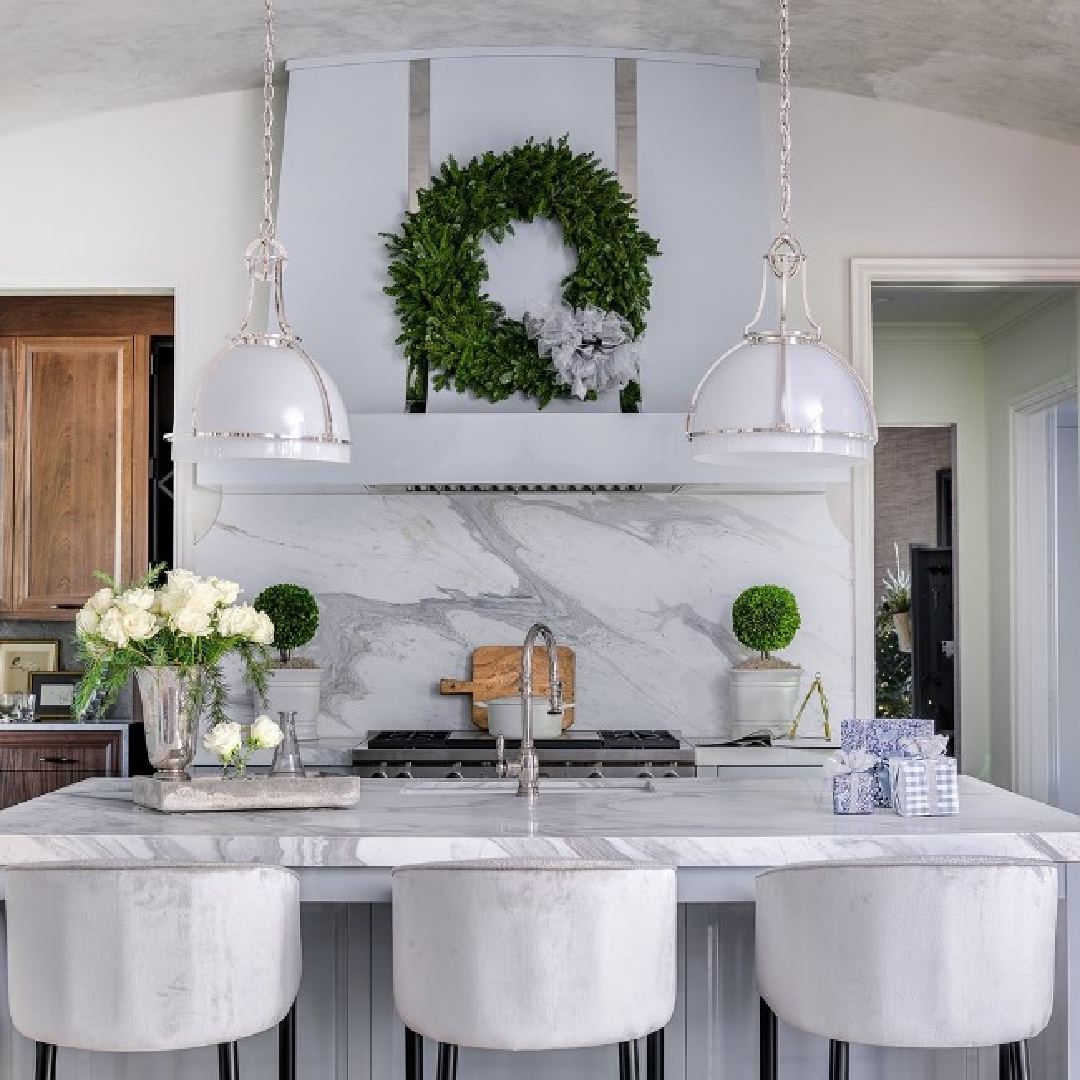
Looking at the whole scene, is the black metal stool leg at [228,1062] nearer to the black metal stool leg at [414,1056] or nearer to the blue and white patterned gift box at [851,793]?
the black metal stool leg at [414,1056]

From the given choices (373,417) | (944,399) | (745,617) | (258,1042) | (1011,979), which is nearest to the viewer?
(1011,979)

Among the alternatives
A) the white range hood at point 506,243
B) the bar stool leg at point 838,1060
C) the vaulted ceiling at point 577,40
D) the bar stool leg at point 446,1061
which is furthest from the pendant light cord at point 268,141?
the bar stool leg at point 838,1060

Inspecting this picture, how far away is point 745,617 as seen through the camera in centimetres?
506

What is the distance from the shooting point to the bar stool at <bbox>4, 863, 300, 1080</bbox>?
94.4 inches

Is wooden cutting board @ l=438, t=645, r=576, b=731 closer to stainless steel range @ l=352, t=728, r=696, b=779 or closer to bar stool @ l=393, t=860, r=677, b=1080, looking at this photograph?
stainless steel range @ l=352, t=728, r=696, b=779

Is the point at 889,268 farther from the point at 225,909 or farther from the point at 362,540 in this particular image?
the point at 225,909

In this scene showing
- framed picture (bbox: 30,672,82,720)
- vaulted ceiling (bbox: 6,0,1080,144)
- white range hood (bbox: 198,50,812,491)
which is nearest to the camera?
vaulted ceiling (bbox: 6,0,1080,144)

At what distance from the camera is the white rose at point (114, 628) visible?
300cm

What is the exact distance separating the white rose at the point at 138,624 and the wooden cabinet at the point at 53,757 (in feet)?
8.93

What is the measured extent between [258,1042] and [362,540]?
2.54 m

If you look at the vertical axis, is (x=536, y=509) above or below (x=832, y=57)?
below

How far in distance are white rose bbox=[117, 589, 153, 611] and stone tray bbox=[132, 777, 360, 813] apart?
0.34m

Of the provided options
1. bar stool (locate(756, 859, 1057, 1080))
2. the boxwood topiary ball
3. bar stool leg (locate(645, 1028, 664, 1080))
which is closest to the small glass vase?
bar stool leg (locate(645, 1028, 664, 1080))

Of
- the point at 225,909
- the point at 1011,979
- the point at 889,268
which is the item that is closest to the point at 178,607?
the point at 225,909
